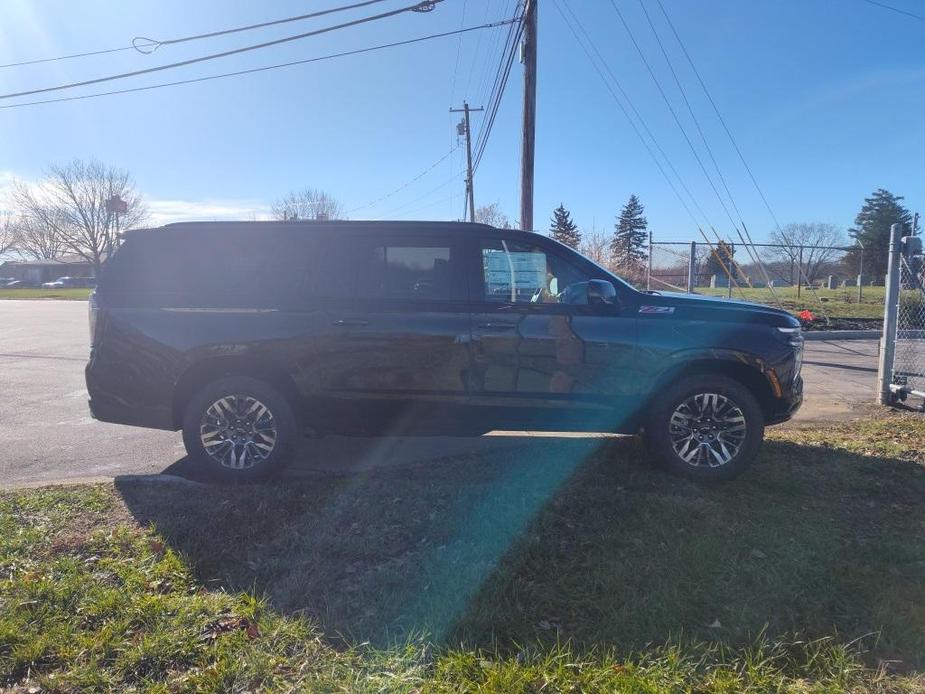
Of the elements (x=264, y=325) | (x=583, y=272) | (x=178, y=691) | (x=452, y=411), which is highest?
(x=583, y=272)

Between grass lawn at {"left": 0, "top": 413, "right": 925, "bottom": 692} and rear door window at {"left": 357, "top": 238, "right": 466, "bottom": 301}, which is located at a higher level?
rear door window at {"left": 357, "top": 238, "right": 466, "bottom": 301}

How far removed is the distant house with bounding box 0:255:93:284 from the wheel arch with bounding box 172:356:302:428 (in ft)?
330

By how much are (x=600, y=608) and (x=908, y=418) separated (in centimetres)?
563

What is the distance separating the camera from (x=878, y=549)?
11.3 feet

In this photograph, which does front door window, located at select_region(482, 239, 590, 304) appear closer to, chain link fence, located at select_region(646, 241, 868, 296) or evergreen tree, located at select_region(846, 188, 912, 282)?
chain link fence, located at select_region(646, 241, 868, 296)

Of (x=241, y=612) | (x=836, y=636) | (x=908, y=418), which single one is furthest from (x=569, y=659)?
(x=908, y=418)

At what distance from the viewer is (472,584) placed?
309 centimetres

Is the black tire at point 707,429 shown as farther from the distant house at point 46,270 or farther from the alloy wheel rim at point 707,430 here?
the distant house at point 46,270

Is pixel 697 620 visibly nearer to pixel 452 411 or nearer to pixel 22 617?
pixel 452 411

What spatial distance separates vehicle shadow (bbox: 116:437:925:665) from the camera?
110 inches

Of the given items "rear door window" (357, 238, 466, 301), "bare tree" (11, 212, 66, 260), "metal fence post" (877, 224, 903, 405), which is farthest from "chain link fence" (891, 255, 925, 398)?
"bare tree" (11, 212, 66, 260)

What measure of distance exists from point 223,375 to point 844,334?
14.5 m

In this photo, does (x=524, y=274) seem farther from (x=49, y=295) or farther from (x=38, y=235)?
(x=38, y=235)

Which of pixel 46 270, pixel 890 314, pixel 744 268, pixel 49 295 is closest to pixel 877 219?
pixel 744 268
